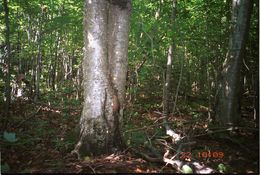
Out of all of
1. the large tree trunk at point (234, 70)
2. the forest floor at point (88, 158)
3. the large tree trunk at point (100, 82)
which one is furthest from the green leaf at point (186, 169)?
the large tree trunk at point (234, 70)

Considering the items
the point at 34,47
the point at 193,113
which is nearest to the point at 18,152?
the point at 193,113

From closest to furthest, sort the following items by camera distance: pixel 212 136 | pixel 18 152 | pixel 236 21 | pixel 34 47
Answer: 1. pixel 18 152
2. pixel 212 136
3. pixel 236 21
4. pixel 34 47

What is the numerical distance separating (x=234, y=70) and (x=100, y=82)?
4.23 m

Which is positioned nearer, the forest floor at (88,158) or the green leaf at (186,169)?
the green leaf at (186,169)

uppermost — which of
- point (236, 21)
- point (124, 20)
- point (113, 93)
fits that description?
point (236, 21)

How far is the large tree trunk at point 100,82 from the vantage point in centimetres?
528

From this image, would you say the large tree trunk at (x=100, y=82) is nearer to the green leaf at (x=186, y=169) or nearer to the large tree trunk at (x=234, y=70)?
the green leaf at (x=186, y=169)

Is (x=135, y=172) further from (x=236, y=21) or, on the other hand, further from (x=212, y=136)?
(x=236, y=21)

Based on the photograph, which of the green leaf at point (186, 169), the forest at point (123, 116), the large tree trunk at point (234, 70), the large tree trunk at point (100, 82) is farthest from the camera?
the large tree trunk at point (234, 70)

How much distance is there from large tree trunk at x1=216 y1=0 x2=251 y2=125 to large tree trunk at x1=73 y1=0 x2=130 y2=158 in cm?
372

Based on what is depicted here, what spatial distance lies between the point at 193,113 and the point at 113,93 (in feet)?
26.5

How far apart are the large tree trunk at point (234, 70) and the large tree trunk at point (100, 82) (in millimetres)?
3716

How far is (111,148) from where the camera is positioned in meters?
5.30

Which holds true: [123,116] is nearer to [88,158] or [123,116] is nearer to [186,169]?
[88,158]
